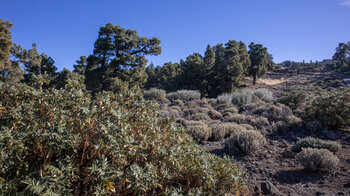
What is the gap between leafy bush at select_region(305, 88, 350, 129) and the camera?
6.22 m

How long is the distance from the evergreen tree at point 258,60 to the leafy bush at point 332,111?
23065 millimetres

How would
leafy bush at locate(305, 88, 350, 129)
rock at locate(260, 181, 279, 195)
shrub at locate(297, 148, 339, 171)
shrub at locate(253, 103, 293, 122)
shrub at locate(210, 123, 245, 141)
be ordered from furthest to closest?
shrub at locate(253, 103, 293, 122) → leafy bush at locate(305, 88, 350, 129) → shrub at locate(210, 123, 245, 141) → shrub at locate(297, 148, 339, 171) → rock at locate(260, 181, 279, 195)

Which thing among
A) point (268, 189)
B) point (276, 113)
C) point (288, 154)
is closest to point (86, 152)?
point (268, 189)

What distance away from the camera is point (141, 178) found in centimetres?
166

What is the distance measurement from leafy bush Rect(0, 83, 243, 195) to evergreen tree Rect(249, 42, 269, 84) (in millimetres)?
29538

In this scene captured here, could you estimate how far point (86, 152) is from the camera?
6.07 ft

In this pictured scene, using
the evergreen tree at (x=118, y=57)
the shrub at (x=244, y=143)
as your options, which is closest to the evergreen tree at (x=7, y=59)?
the evergreen tree at (x=118, y=57)

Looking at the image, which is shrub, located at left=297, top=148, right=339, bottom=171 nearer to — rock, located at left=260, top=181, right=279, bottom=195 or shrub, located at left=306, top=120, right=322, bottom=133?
rock, located at left=260, top=181, right=279, bottom=195

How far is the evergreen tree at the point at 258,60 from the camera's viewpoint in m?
29.2

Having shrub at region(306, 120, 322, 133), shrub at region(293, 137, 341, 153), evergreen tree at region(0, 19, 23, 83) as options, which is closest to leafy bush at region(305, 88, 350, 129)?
shrub at region(306, 120, 322, 133)

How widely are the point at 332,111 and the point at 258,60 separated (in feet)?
81.5

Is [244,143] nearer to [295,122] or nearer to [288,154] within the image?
[288,154]

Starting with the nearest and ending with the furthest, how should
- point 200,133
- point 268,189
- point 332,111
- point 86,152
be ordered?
point 86,152 < point 268,189 < point 200,133 < point 332,111

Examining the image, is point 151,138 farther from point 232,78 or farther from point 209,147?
point 232,78
